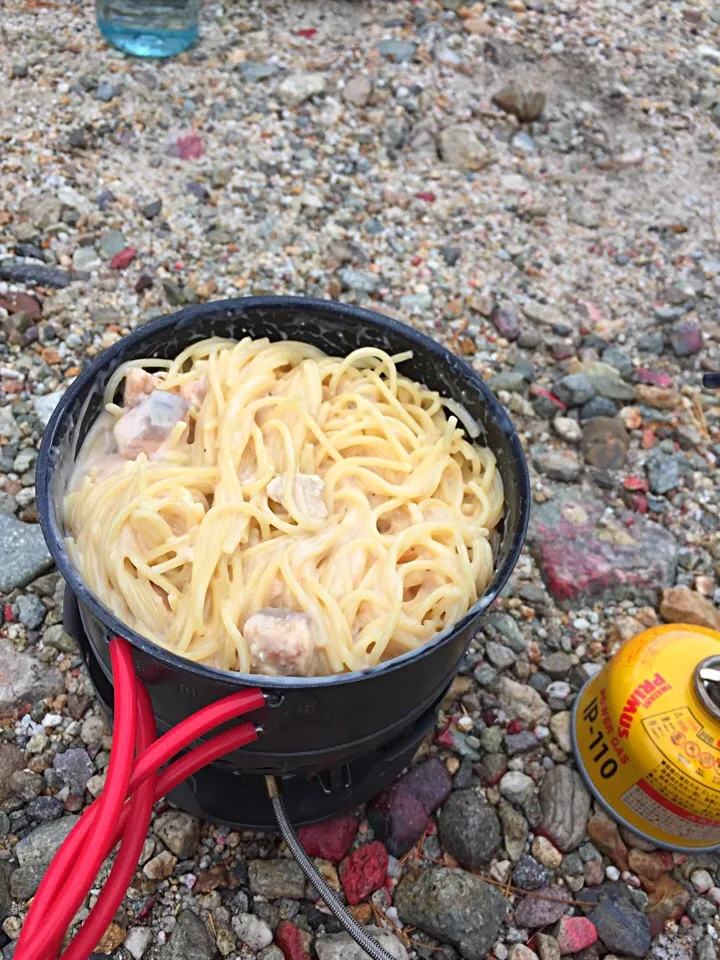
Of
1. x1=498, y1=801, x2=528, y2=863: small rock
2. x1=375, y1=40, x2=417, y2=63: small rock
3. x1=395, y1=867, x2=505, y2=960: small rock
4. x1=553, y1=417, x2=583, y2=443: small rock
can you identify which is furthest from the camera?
x1=375, y1=40, x2=417, y2=63: small rock

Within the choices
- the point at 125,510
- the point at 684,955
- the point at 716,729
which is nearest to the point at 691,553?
the point at 716,729

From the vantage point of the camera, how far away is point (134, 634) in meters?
1.75

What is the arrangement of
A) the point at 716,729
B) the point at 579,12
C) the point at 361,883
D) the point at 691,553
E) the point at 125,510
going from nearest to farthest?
the point at 125,510, the point at 716,729, the point at 361,883, the point at 691,553, the point at 579,12

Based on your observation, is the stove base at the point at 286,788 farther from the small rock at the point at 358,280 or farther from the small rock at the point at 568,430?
the small rock at the point at 358,280

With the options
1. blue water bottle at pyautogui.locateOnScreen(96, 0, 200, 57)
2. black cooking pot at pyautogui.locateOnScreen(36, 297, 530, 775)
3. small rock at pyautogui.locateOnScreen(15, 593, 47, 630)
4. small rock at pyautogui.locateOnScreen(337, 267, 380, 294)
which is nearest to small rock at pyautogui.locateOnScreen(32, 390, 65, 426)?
small rock at pyautogui.locateOnScreen(15, 593, 47, 630)

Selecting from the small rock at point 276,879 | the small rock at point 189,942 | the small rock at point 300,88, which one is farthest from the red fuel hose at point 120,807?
the small rock at point 300,88

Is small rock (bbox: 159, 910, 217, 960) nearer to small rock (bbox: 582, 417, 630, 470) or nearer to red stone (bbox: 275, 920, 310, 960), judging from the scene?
red stone (bbox: 275, 920, 310, 960)

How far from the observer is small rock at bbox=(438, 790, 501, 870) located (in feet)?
8.58

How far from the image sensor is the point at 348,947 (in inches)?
94.0

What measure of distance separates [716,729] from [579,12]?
5663mm

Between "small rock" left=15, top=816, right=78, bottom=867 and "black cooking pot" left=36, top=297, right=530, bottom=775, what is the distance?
0.61 m

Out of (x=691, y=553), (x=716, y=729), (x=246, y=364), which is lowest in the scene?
(x=691, y=553)

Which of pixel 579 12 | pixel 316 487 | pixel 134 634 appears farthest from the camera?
pixel 579 12

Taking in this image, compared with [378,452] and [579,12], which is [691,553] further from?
[579,12]
